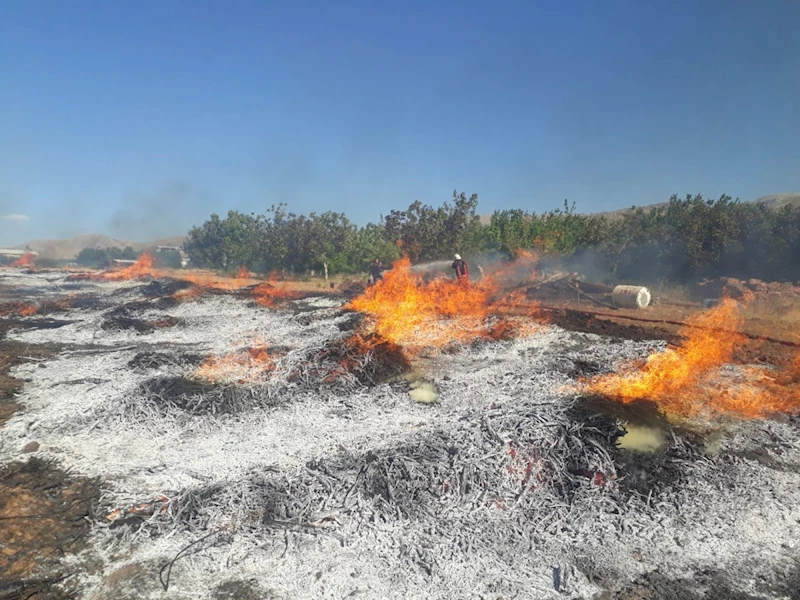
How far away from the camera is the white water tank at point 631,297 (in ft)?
58.2

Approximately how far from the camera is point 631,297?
17.9 meters

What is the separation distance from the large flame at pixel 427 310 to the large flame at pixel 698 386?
405cm

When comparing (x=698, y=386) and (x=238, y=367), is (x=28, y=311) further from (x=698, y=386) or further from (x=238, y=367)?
(x=698, y=386)

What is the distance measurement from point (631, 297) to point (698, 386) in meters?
10.6

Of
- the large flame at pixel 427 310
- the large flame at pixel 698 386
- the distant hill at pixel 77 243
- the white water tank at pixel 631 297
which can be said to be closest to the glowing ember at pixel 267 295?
the large flame at pixel 427 310

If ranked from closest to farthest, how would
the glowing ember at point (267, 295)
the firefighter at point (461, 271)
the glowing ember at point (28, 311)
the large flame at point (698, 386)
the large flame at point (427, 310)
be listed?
the large flame at point (698, 386), the large flame at point (427, 310), the glowing ember at point (28, 311), the firefighter at point (461, 271), the glowing ember at point (267, 295)

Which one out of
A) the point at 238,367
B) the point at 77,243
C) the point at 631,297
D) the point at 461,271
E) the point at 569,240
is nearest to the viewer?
the point at 238,367

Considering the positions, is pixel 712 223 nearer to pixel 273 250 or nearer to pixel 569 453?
pixel 569 453

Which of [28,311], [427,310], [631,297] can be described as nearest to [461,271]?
[427,310]

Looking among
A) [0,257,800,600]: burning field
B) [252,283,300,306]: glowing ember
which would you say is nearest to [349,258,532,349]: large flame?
[0,257,800,600]: burning field

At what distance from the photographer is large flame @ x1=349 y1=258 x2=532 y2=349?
11.6 m

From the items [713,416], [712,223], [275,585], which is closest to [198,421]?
[275,585]

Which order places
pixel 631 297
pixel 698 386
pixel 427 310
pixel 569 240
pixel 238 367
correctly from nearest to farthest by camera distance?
pixel 698 386 → pixel 238 367 → pixel 427 310 → pixel 631 297 → pixel 569 240

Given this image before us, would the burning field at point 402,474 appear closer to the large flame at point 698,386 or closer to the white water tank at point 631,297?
the large flame at point 698,386
